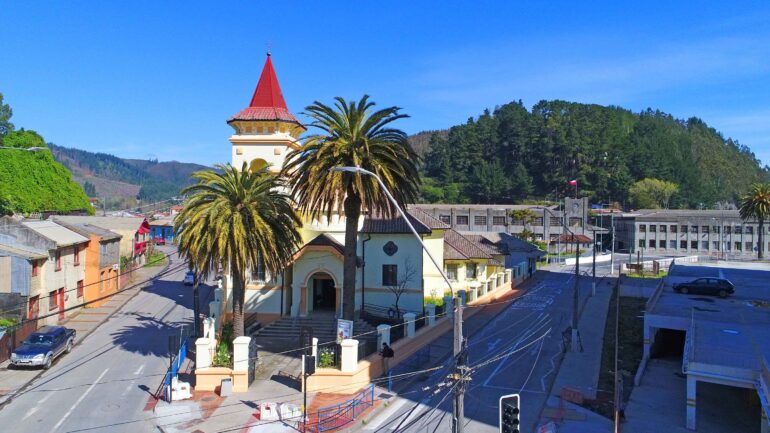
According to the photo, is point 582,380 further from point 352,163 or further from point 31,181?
point 31,181

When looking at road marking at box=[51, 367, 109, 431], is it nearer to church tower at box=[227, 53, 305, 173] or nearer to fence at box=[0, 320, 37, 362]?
fence at box=[0, 320, 37, 362]

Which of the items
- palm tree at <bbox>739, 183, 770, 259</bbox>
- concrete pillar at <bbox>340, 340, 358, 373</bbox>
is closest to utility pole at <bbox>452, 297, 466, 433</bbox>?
concrete pillar at <bbox>340, 340, 358, 373</bbox>

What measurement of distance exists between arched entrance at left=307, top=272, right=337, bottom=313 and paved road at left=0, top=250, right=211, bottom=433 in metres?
8.34

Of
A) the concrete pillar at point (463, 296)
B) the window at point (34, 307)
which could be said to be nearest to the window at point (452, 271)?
the concrete pillar at point (463, 296)

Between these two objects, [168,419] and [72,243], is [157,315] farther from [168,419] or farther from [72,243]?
[168,419]

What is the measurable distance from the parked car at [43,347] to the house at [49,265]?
3665 millimetres

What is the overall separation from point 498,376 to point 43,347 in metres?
20.5

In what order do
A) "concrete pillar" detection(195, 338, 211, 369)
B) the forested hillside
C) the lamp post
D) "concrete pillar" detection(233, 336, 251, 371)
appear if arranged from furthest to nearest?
the forested hillside < "concrete pillar" detection(195, 338, 211, 369) < "concrete pillar" detection(233, 336, 251, 371) < the lamp post

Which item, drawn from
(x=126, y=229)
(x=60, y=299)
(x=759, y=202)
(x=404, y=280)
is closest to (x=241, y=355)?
(x=404, y=280)

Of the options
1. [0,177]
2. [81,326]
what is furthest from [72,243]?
[0,177]

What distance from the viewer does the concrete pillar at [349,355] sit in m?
22.0

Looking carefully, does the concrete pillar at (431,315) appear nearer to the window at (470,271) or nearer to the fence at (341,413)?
the fence at (341,413)

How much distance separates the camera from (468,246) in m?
45.7

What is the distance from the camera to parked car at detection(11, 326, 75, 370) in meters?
25.0
